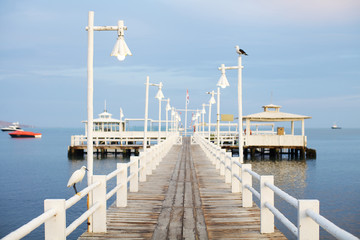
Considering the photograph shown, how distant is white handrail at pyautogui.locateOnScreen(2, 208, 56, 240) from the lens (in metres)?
3.34

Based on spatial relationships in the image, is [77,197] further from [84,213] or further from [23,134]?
[23,134]

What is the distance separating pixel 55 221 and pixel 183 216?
347cm

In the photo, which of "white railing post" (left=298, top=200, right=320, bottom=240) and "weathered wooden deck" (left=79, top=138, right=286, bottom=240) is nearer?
"white railing post" (left=298, top=200, right=320, bottom=240)

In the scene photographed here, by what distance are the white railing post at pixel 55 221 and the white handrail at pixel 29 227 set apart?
81 millimetres

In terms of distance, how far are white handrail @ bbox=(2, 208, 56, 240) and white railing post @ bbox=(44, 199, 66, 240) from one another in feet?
0.27

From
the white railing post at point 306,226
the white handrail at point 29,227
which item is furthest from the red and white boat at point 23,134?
the white railing post at point 306,226

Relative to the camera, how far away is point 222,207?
8648mm

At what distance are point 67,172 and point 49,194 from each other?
38.0 feet

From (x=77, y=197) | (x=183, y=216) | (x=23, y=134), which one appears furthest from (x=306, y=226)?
(x=23, y=134)

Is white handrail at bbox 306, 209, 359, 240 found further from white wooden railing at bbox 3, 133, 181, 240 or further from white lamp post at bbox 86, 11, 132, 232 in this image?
white lamp post at bbox 86, 11, 132, 232

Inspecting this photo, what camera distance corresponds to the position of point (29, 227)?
12.1ft

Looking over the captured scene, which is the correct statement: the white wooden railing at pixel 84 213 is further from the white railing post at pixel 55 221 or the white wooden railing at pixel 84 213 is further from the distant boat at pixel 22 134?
the distant boat at pixel 22 134

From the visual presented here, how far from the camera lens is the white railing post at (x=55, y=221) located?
14.7ft

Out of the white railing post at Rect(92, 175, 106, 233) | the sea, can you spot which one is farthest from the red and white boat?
the white railing post at Rect(92, 175, 106, 233)
